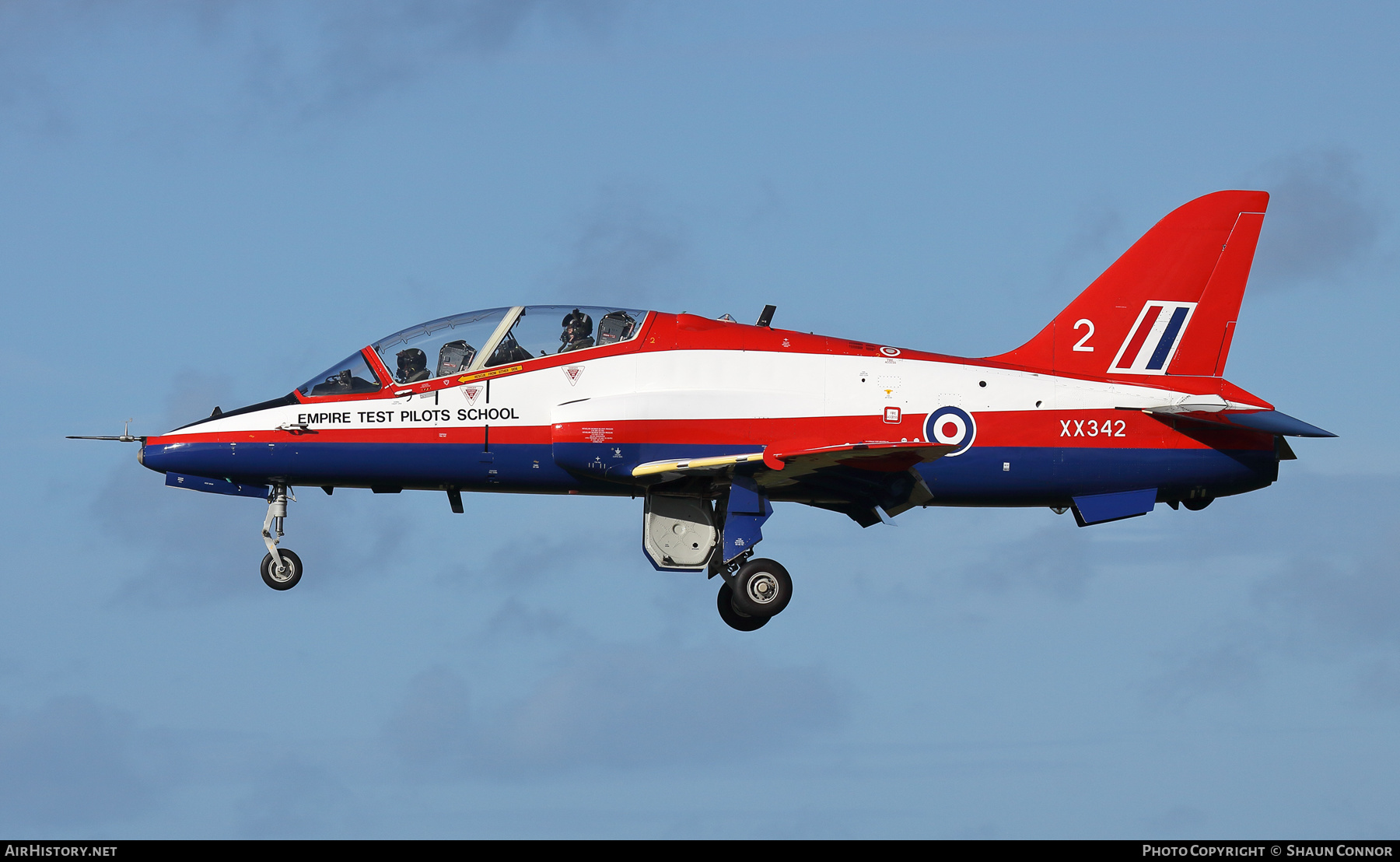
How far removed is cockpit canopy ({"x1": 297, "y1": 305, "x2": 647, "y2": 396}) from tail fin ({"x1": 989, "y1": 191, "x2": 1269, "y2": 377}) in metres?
7.08

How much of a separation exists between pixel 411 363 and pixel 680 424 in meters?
4.72

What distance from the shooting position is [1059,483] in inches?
1089

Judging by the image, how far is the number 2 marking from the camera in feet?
93.8

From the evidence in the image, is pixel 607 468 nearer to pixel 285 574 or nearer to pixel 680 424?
pixel 680 424

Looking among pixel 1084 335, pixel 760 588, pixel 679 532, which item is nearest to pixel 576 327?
pixel 679 532

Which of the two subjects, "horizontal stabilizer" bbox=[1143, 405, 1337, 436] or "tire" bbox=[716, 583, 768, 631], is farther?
"tire" bbox=[716, 583, 768, 631]

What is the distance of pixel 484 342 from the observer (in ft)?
88.8

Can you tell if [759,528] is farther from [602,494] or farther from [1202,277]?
[1202,277]

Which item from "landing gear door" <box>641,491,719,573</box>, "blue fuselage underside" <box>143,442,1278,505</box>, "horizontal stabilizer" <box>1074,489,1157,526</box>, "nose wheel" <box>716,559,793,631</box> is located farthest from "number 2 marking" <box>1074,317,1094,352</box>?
"landing gear door" <box>641,491,719,573</box>

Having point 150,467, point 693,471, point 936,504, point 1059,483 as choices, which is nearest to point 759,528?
point 693,471

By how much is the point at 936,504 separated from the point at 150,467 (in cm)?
1354

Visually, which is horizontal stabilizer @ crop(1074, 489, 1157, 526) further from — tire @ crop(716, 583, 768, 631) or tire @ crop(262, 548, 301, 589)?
tire @ crop(262, 548, 301, 589)

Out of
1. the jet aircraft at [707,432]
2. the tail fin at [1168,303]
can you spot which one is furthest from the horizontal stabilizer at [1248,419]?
the tail fin at [1168,303]

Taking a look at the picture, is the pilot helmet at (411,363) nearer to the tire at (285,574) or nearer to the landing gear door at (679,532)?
the tire at (285,574)
